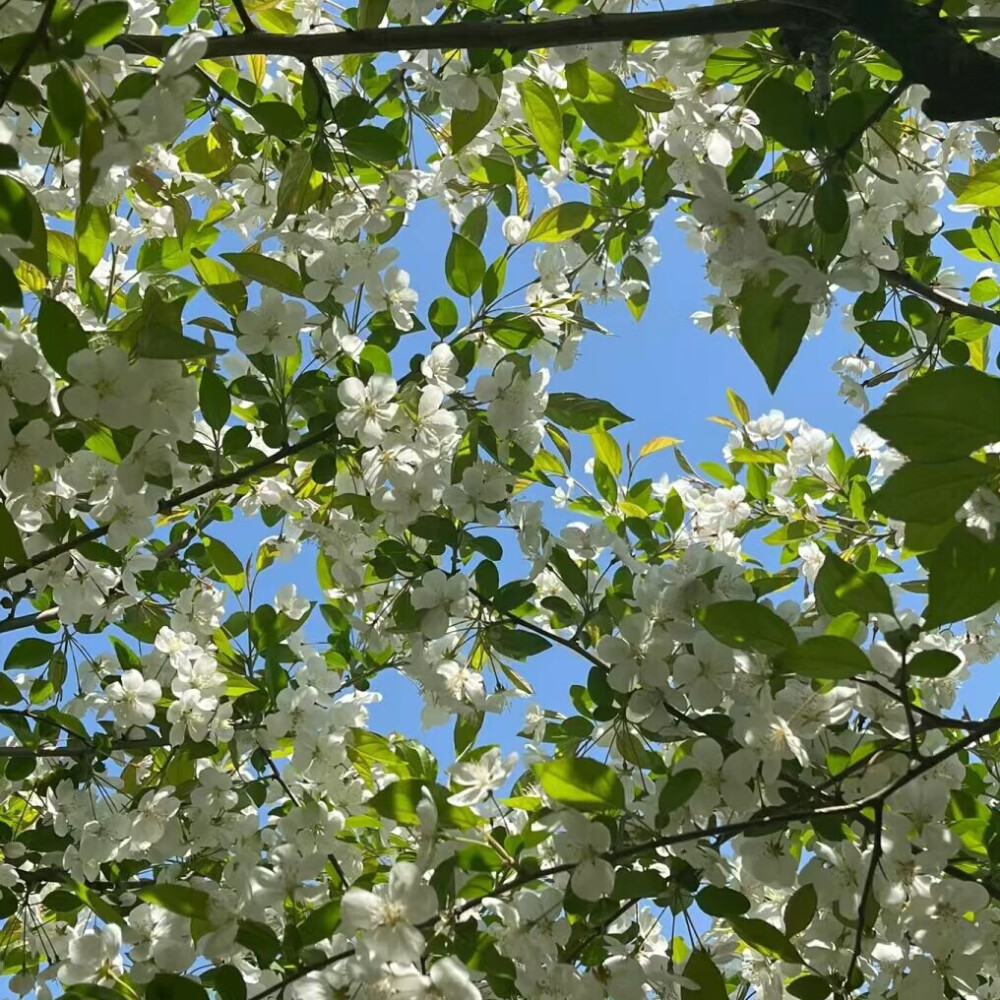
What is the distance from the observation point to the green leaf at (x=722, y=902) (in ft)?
4.01

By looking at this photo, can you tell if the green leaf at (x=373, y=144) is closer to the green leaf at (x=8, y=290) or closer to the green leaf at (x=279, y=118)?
the green leaf at (x=279, y=118)

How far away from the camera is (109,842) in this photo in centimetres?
179

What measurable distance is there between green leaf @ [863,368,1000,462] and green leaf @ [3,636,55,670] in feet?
5.76

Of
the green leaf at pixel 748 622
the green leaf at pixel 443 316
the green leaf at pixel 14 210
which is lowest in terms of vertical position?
the green leaf at pixel 748 622

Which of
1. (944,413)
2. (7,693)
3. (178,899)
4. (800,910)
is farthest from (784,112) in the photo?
(7,693)

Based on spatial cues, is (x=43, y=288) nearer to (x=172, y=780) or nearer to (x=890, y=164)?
(x=172, y=780)

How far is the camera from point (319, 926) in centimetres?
114

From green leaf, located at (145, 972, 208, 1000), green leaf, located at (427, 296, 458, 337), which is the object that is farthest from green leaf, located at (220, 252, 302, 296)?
green leaf, located at (145, 972, 208, 1000)

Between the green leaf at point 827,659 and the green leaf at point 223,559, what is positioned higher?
the green leaf at point 223,559

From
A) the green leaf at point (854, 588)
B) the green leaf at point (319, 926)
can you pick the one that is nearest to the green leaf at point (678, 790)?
the green leaf at point (854, 588)

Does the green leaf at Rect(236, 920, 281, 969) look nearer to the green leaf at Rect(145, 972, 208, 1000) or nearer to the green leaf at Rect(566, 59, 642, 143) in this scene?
the green leaf at Rect(145, 972, 208, 1000)

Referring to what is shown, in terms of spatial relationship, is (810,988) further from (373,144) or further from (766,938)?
(373,144)

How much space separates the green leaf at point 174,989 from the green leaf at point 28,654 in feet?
3.52

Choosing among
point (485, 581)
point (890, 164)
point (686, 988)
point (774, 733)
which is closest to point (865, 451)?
point (890, 164)
